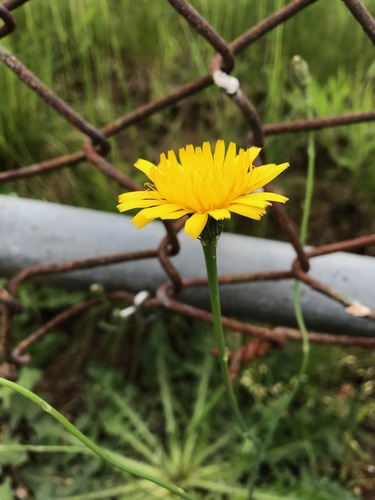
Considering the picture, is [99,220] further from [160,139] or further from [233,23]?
[233,23]

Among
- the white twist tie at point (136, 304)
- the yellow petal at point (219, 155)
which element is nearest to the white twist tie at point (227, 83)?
the yellow petal at point (219, 155)

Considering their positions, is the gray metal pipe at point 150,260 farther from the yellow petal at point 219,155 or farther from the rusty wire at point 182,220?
the yellow petal at point 219,155

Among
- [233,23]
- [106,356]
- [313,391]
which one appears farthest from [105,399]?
[233,23]

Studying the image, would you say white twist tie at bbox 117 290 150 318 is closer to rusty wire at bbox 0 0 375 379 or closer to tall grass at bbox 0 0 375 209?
rusty wire at bbox 0 0 375 379

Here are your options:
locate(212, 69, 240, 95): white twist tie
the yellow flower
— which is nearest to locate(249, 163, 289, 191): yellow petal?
the yellow flower

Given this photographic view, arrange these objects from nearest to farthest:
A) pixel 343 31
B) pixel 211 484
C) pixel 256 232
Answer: pixel 211 484 < pixel 256 232 < pixel 343 31
